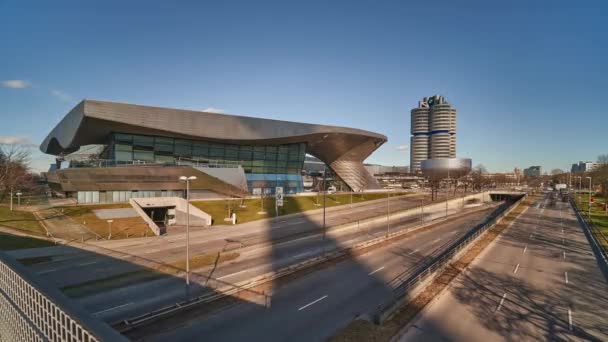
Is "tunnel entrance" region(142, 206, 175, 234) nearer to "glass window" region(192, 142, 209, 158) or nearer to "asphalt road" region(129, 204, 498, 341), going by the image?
"glass window" region(192, 142, 209, 158)

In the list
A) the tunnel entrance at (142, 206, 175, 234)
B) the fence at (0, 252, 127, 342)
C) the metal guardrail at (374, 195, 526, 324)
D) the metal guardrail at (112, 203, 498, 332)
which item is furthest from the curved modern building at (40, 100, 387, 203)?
the fence at (0, 252, 127, 342)

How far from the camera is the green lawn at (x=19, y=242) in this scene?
28856 mm

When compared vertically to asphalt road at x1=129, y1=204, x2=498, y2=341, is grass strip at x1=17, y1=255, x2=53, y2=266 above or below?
below

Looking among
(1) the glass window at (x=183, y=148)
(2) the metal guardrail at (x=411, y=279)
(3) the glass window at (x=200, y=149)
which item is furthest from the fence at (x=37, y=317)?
(3) the glass window at (x=200, y=149)

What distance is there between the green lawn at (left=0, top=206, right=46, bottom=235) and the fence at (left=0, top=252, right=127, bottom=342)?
115 feet

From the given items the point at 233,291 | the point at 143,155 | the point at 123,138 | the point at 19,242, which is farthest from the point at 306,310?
the point at 123,138

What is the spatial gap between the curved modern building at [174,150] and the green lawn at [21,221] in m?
6.79

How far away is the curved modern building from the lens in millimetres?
47812

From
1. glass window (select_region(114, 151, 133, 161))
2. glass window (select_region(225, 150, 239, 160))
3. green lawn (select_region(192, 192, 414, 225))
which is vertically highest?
glass window (select_region(225, 150, 239, 160))

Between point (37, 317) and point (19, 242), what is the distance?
32796mm

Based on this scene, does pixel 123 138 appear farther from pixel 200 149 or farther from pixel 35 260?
pixel 35 260

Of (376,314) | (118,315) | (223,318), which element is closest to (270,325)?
(223,318)

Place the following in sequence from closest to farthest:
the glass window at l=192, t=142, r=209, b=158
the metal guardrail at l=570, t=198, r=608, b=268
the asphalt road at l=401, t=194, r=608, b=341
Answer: the asphalt road at l=401, t=194, r=608, b=341 → the metal guardrail at l=570, t=198, r=608, b=268 → the glass window at l=192, t=142, r=209, b=158

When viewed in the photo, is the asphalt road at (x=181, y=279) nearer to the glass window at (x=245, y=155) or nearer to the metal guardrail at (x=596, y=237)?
the metal guardrail at (x=596, y=237)
